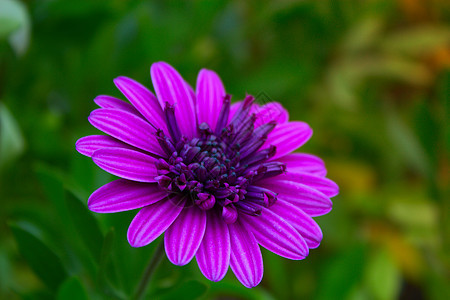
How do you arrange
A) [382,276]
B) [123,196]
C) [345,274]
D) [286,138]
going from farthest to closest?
1. [382,276]
2. [345,274]
3. [286,138]
4. [123,196]

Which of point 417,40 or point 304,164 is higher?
point 417,40

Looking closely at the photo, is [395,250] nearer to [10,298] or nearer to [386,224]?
[386,224]

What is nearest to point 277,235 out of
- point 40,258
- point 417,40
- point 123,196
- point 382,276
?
point 123,196

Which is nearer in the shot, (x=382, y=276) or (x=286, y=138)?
(x=286, y=138)

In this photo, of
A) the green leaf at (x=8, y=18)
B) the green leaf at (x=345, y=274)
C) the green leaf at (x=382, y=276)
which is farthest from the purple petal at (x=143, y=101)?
the green leaf at (x=382, y=276)

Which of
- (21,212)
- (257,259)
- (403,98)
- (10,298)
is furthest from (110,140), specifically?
(403,98)

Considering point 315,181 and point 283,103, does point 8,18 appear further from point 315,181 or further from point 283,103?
point 283,103
